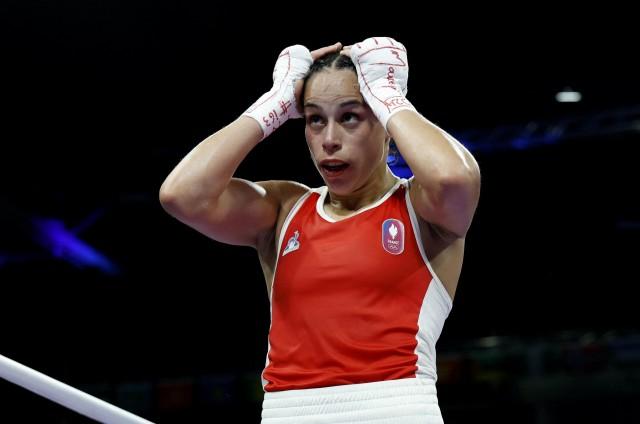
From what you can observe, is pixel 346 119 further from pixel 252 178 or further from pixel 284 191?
pixel 252 178

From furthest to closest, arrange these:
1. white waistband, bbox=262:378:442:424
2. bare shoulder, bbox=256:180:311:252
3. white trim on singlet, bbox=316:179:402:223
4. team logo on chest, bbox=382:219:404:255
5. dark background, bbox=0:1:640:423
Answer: dark background, bbox=0:1:640:423 → bare shoulder, bbox=256:180:311:252 → white trim on singlet, bbox=316:179:402:223 → team logo on chest, bbox=382:219:404:255 → white waistband, bbox=262:378:442:424

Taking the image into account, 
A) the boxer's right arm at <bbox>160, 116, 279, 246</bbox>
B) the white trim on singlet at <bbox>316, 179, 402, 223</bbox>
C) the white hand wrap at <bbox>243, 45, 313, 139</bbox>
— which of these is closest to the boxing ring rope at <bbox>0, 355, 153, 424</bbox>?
the boxer's right arm at <bbox>160, 116, 279, 246</bbox>

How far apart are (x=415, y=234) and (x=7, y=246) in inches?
220

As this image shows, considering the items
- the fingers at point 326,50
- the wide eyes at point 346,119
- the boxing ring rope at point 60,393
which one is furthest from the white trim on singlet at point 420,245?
the boxing ring rope at point 60,393

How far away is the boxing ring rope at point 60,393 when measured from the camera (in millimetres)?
1737

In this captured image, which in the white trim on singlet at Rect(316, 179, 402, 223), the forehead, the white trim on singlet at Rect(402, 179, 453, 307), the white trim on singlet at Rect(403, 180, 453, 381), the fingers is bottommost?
the white trim on singlet at Rect(403, 180, 453, 381)

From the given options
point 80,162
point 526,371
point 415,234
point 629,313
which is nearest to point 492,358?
point 526,371

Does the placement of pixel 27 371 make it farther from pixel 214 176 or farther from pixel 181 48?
pixel 181 48

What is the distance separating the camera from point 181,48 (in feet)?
17.7

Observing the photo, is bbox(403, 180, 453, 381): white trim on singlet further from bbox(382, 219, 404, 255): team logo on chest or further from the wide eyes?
the wide eyes

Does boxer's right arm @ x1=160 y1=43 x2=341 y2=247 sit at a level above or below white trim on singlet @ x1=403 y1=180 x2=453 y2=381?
above

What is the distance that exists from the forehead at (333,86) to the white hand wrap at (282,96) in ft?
0.16

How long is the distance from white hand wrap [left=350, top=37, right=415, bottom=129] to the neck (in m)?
0.19

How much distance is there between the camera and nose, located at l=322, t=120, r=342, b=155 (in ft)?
6.10
